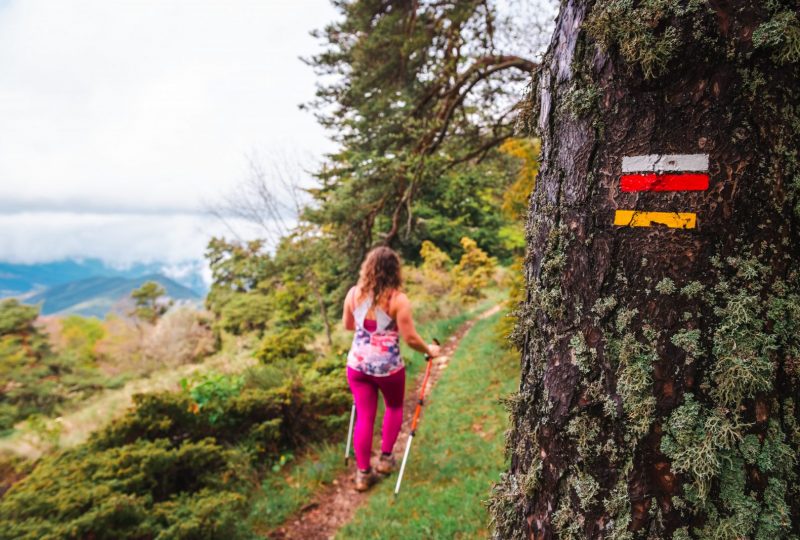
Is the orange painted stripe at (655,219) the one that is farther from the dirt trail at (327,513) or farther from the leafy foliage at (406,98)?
the leafy foliage at (406,98)

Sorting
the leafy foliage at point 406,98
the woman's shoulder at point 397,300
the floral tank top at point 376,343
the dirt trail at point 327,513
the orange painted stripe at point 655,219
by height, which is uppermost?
the leafy foliage at point 406,98

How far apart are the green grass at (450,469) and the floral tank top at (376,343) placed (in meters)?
1.03

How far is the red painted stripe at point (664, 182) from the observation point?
981mm

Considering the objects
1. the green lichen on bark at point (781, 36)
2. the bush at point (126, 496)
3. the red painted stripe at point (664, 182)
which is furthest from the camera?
the bush at point (126, 496)

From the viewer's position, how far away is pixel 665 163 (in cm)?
102

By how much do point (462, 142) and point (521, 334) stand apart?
6482mm

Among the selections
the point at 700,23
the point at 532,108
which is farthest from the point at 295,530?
the point at 700,23

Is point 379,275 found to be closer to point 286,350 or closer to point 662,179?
point 662,179

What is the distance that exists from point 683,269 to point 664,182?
0.23 m

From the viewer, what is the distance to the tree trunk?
95 cm

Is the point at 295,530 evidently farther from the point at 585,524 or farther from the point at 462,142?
the point at 462,142

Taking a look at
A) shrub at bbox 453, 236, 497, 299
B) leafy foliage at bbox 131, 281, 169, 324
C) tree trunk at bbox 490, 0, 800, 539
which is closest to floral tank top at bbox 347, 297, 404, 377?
tree trunk at bbox 490, 0, 800, 539

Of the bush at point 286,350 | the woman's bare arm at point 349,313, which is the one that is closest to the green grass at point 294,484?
the woman's bare arm at point 349,313

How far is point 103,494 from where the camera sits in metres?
2.85
